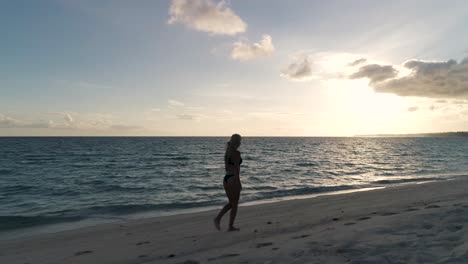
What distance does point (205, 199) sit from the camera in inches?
603

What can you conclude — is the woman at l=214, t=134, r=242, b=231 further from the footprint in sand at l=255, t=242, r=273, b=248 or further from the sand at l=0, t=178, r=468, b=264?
the footprint in sand at l=255, t=242, r=273, b=248

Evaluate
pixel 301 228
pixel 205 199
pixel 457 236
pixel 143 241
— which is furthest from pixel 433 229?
pixel 205 199

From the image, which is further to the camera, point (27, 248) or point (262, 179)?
point (262, 179)

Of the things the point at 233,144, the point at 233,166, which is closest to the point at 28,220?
the point at 233,166

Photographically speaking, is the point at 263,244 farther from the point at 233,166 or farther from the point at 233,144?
the point at 233,144

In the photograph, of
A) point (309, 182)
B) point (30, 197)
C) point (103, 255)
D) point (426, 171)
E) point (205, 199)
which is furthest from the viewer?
point (426, 171)

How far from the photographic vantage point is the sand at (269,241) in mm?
4621

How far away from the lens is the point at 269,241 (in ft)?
19.8

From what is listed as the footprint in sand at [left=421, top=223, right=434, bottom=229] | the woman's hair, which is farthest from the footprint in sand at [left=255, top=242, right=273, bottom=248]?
the footprint in sand at [left=421, top=223, right=434, bottom=229]

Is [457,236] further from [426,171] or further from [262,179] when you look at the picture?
[426,171]

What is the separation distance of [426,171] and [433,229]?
994 inches

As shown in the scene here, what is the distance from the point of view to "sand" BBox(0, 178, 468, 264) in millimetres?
4621

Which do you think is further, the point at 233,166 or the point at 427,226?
the point at 233,166

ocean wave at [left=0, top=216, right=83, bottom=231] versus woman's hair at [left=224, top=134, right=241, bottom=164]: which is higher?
woman's hair at [left=224, top=134, right=241, bottom=164]
